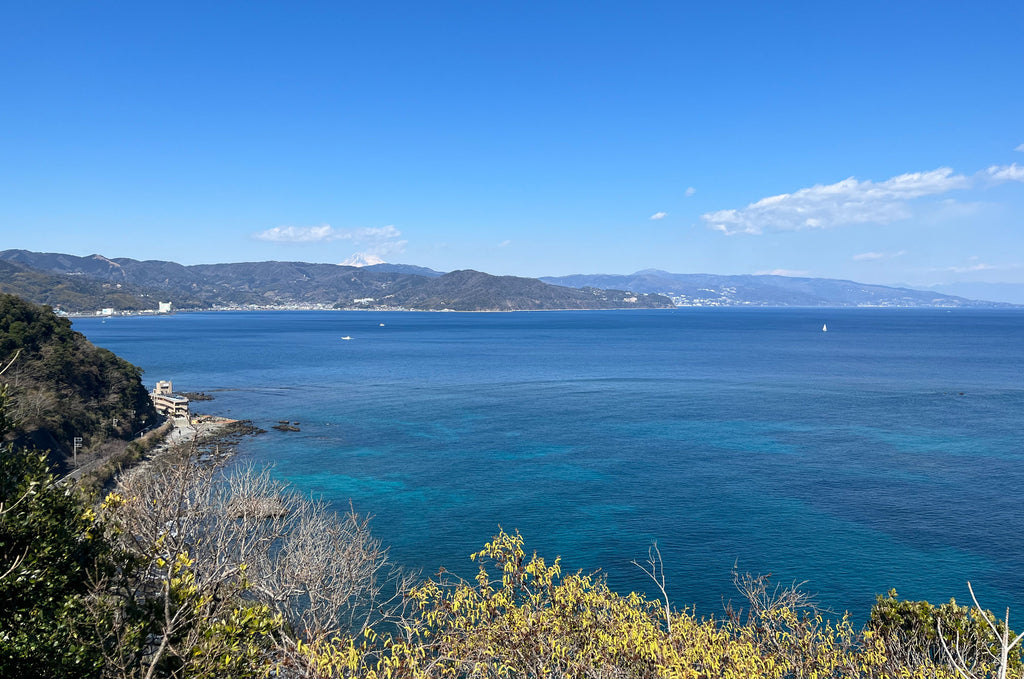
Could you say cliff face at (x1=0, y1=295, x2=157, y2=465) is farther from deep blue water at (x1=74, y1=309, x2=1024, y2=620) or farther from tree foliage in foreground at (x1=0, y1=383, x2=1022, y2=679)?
tree foliage in foreground at (x1=0, y1=383, x2=1022, y2=679)

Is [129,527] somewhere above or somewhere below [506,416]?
above

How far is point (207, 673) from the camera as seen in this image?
11.4 metres

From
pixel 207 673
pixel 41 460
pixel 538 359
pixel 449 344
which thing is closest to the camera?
pixel 207 673

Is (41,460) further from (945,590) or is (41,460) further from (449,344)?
(449,344)

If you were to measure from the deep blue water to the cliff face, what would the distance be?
12316 mm

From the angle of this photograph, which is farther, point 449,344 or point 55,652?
point 449,344

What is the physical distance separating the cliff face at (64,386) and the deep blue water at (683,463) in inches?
485

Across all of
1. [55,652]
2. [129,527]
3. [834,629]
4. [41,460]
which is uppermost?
[41,460]

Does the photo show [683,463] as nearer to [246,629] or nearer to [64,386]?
[246,629]

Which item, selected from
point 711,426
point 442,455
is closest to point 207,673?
point 442,455

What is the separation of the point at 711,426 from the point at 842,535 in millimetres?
29148

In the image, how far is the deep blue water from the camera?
35.0m

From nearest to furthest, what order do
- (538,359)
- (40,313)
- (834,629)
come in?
(834,629) < (40,313) < (538,359)

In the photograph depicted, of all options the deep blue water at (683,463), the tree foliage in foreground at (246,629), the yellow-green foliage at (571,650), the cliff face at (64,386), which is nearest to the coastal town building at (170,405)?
the cliff face at (64,386)
